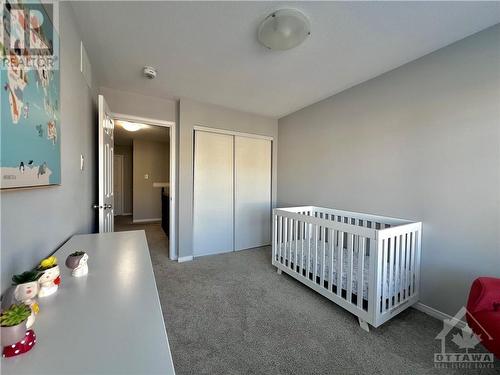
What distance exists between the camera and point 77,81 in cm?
156

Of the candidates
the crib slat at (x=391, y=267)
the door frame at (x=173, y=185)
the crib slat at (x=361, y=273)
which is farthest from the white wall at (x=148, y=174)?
the crib slat at (x=391, y=267)

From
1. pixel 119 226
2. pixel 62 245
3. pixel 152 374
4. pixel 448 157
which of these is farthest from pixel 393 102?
pixel 119 226

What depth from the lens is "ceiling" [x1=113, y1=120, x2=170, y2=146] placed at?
449 centimetres

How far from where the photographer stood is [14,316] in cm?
51

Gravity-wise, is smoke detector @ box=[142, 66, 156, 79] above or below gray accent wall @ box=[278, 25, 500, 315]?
above

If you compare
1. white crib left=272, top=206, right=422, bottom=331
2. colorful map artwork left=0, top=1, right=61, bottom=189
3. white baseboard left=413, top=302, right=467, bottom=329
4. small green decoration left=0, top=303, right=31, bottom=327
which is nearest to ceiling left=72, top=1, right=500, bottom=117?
colorful map artwork left=0, top=1, right=61, bottom=189

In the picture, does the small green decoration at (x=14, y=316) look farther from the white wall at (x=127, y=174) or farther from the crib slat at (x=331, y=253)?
the white wall at (x=127, y=174)

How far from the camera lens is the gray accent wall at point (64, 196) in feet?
2.55

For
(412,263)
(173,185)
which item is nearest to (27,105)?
(173,185)

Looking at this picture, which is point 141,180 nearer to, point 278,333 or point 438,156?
Answer: point 278,333

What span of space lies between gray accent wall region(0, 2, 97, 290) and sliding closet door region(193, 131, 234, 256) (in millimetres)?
1320

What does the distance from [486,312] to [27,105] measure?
2450 millimetres

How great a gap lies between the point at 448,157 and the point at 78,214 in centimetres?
308

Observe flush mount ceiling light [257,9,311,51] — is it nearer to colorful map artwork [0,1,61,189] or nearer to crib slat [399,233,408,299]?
colorful map artwork [0,1,61,189]
